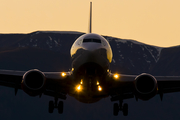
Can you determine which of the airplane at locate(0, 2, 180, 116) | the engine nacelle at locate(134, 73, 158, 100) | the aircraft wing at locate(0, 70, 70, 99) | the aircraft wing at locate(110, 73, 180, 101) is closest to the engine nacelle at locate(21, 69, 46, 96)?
the airplane at locate(0, 2, 180, 116)

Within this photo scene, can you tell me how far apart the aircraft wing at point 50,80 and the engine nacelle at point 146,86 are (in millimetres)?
5424

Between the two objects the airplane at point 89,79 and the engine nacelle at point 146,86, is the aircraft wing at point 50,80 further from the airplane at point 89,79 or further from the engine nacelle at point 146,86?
the engine nacelle at point 146,86

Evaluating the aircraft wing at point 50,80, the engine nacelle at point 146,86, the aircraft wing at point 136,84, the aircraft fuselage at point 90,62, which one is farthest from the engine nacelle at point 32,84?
the engine nacelle at point 146,86

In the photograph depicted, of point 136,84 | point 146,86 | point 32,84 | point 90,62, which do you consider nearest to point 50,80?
point 32,84

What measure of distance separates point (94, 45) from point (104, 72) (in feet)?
6.99

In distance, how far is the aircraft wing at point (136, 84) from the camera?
77.6ft

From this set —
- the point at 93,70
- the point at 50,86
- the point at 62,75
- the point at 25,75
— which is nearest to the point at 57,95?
the point at 50,86

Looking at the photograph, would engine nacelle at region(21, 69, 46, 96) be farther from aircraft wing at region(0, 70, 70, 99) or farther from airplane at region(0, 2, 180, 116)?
aircraft wing at region(0, 70, 70, 99)

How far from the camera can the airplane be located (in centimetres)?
2191

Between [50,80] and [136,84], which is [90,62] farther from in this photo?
[50,80]

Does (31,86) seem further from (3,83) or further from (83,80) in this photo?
(3,83)

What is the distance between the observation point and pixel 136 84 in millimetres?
23672

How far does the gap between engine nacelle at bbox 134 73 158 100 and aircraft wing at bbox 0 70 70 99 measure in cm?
542

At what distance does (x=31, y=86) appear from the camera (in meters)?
23.7
